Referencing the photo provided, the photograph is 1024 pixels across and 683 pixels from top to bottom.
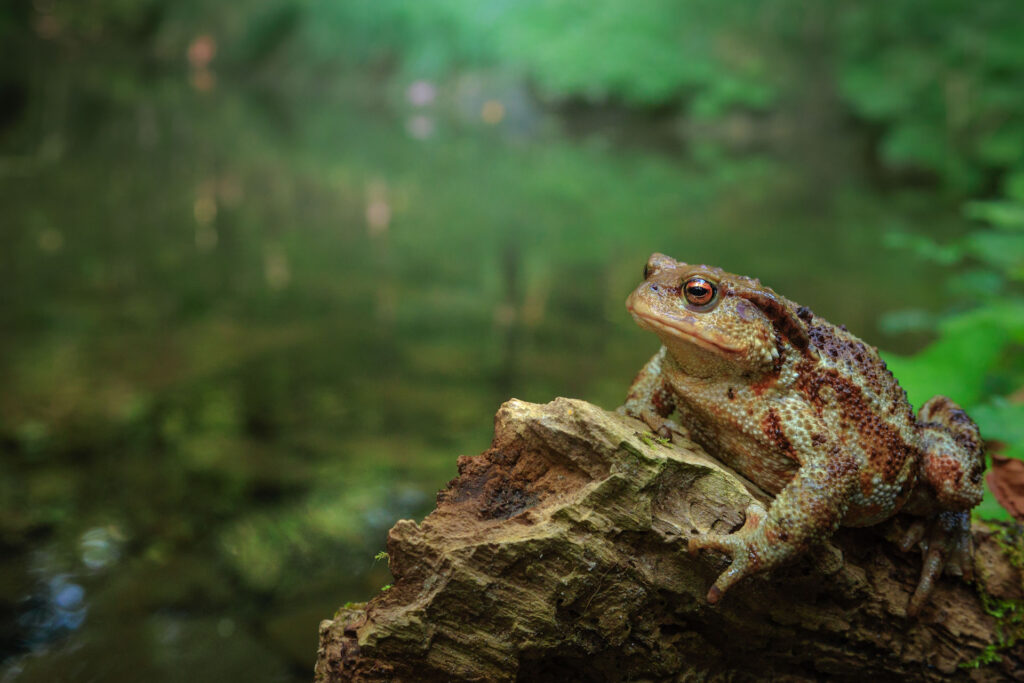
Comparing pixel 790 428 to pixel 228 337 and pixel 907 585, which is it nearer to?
pixel 907 585

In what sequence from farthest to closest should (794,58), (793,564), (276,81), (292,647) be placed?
(276,81) → (794,58) → (292,647) → (793,564)


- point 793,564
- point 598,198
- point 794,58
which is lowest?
point 793,564

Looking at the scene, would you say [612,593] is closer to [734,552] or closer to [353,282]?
[734,552]

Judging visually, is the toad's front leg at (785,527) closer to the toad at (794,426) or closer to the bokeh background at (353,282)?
the toad at (794,426)

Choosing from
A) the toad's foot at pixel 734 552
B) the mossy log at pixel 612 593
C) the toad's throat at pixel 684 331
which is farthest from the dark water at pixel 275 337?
the toad's throat at pixel 684 331

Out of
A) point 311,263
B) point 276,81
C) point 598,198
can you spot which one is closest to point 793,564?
point 311,263

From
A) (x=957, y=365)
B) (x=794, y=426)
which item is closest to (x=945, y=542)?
(x=794, y=426)

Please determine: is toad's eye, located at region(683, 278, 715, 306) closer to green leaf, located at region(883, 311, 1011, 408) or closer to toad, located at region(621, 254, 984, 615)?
toad, located at region(621, 254, 984, 615)
